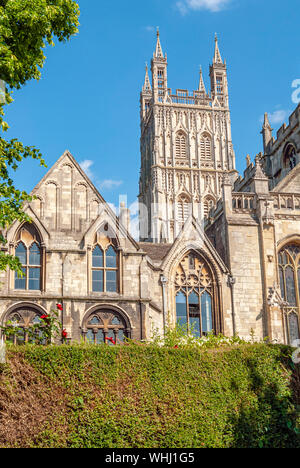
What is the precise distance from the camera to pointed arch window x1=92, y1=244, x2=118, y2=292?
92.5 ft

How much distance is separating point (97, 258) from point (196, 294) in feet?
17.6

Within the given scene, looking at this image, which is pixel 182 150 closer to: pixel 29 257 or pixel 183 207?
pixel 183 207

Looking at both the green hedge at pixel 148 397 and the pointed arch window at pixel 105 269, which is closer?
the green hedge at pixel 148 397

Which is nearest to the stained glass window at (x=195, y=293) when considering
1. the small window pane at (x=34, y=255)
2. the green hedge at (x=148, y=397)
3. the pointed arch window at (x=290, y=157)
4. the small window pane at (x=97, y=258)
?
the small window pane at (x=97, y=258)

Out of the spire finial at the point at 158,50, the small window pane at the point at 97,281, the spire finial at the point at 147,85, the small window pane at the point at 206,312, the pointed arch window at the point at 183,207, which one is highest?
the spire finial at the point at 158,50

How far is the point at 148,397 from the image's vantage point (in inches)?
698

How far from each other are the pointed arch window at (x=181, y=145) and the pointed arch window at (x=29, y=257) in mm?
68209

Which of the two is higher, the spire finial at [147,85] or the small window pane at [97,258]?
the spire finial at [147,85]

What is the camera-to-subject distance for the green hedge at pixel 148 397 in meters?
16.7

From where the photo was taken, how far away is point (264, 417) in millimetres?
18359

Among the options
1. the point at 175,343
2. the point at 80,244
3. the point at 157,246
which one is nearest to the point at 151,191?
the point at 157,246

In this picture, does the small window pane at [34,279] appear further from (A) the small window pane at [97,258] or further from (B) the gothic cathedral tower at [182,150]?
(B) the gothic cathedral tower at [182,150]

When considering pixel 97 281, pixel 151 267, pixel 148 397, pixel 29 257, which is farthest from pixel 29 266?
pixel 148 397

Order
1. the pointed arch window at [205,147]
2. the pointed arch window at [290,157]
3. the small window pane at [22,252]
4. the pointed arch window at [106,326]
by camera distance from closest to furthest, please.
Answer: the pointed arch window at [106,326] → the small window pane at [22,252] → the pointed arch window at [290,157] → the pointed arch window at [205,147]
